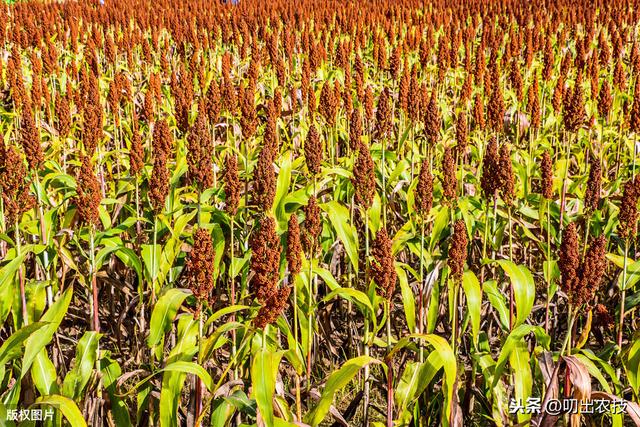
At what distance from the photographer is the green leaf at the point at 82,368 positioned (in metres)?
2.60

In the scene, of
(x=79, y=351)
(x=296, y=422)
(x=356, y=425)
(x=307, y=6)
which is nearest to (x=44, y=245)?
(x=79, y=351)

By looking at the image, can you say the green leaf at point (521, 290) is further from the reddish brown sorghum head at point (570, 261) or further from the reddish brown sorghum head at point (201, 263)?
the reddish brown sorghum head at point (201, 263)

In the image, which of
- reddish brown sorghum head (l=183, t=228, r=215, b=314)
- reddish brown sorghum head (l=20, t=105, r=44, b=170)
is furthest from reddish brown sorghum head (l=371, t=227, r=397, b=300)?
reddish brown sorghum head (l=20, t=105, r=44, b=170)

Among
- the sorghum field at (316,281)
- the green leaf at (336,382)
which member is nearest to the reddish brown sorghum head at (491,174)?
the sorghum field at (316,281)

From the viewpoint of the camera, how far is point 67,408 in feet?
7.52

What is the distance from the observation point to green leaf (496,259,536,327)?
2889 mm

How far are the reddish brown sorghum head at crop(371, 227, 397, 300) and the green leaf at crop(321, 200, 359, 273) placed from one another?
2.82 ft

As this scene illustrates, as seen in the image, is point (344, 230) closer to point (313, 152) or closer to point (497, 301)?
point (313, 152)

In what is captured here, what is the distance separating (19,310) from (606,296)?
2.88 meters

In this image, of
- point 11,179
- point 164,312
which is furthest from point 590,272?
point 11,179

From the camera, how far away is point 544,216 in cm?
379

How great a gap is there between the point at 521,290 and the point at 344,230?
88cm

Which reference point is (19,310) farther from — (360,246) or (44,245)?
(360,246)

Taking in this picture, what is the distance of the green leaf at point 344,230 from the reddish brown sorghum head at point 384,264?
86 centimetres
